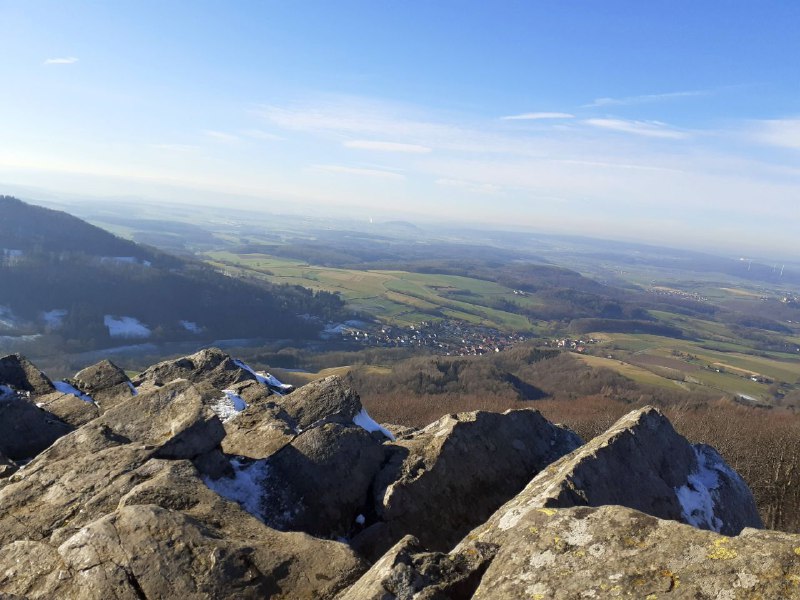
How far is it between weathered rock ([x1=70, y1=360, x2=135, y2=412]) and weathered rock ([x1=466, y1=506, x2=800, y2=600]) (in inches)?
688

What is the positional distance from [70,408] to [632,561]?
19.0 meters

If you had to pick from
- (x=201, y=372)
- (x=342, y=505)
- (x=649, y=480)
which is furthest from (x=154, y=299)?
(x=649, y=480)

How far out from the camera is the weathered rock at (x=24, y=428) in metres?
15.9

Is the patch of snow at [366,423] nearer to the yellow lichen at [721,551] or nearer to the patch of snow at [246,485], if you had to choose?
the patch of snow at [246,485]

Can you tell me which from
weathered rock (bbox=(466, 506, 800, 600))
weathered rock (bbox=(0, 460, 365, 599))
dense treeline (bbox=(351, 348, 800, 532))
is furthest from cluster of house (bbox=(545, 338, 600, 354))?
weathered rock (bbox=(0, 460, 365, 599))

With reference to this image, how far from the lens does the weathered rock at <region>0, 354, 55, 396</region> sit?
2020 centimetres

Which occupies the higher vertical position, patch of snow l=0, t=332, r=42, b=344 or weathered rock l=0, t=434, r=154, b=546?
weathered rock l=0, t=434, r=154, b=546

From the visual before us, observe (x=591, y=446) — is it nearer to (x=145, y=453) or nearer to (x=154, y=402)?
(x=145, y=453)

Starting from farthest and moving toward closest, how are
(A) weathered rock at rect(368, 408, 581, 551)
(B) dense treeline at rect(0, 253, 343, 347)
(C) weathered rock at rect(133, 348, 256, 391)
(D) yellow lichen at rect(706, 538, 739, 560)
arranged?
(B) dense treeline at rect(0, 253, 343, 347)
(C) weathered rock at rect(133, 348, 256, 391)
(A) weathered rock at rect(368, 408, 581, 551)
(D) yellow lichen at rect(706, 538, 739, 560)

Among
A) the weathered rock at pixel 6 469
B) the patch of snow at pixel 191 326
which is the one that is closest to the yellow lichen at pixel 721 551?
the weathered rock at pixel 6 469

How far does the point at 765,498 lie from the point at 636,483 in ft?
92.6

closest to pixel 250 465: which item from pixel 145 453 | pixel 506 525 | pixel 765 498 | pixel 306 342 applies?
pixel 145 453

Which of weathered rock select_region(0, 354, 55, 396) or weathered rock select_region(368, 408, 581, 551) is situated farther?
weathered rock select_region(0, 354, 55, 396)

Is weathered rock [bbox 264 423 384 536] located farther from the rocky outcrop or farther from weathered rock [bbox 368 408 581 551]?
weathered rock [bbox 368 408 581 551]
